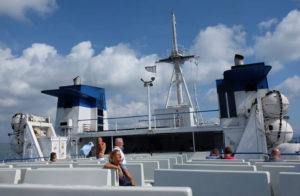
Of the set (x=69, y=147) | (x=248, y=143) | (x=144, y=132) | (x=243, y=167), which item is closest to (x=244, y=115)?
(x=248, y=143)

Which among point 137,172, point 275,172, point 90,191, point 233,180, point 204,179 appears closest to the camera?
point 90,191

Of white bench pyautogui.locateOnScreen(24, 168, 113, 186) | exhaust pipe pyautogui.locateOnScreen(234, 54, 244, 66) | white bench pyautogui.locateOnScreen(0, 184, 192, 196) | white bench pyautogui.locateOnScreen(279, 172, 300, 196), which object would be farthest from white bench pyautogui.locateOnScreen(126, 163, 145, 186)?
exhaust pipe pyautogui.locateOnScreen(234, 54, 244, 66)

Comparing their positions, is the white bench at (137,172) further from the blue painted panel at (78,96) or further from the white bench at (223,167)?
the blue painted panel at (78,96)

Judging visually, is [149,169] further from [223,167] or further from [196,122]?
[196,122]

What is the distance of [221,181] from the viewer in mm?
2715

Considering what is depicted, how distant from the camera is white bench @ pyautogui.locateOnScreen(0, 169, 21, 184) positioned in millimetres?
3258

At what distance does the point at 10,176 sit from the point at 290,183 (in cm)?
391

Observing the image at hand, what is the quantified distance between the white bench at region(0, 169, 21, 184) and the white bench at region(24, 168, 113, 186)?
343 mm

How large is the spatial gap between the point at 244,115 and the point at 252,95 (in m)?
1.60

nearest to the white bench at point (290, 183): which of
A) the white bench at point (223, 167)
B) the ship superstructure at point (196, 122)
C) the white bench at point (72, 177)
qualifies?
the white bench at point (223, 167)

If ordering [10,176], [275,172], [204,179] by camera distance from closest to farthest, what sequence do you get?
[204,179]
[275,172]
[10,176]

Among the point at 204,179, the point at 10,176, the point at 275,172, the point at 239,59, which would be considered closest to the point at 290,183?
the point at 275,172

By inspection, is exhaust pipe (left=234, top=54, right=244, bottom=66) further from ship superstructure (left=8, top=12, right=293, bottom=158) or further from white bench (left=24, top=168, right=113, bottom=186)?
white bench (left=24, top=168, right=113, bottom=186)

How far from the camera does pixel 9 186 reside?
1743mm
